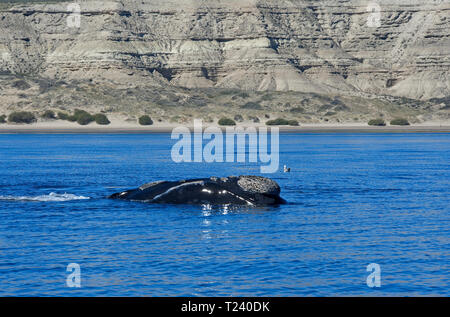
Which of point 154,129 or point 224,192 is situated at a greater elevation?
point 154,129

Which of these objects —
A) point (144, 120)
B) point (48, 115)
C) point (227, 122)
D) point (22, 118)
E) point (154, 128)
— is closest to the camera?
point (22, 118)

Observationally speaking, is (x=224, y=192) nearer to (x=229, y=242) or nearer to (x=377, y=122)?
(x=229, y=242)

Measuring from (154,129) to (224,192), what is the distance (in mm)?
143468

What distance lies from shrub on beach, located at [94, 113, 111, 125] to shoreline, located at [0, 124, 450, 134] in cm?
165

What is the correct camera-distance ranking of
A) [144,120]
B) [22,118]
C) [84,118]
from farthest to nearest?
[144,120]
[22,118]
[84,118]

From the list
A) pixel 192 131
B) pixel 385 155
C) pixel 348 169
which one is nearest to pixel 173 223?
pixel 348 169

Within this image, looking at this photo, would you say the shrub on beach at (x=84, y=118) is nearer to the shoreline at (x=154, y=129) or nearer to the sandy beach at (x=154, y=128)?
the sandy beach at (x=154, y=128)

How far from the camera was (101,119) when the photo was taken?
181875 millimetres

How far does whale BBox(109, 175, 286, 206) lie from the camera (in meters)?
37.5

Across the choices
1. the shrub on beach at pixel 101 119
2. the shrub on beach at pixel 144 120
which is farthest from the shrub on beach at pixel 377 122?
the shrub on beach at pixel 101 119

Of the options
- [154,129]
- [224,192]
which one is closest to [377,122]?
[154,129]

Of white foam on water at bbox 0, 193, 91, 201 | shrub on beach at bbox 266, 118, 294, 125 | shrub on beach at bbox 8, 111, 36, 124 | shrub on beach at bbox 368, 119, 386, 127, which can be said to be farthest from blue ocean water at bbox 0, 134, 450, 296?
shrub on beach at bbox 368, 119, 386, 127
